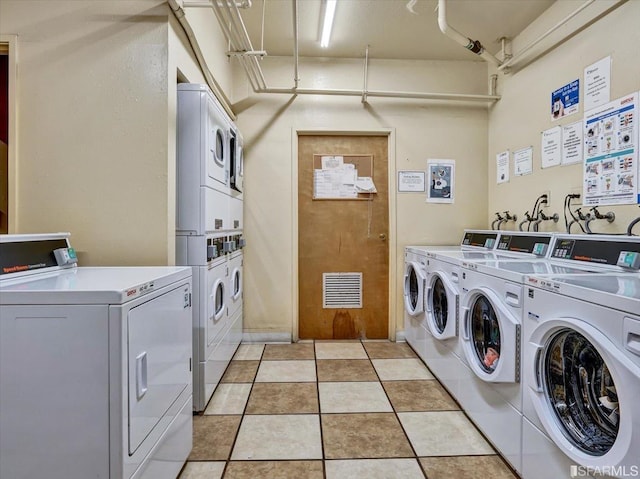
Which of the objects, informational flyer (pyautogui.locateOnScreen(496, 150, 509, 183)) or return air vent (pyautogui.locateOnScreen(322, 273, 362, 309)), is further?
return air vent (pyautogui.locateOnScreen(322, 273, 362, 309))

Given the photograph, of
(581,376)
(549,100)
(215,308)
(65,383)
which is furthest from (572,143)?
(65,383)

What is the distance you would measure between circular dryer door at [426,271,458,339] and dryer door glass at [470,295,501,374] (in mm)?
180

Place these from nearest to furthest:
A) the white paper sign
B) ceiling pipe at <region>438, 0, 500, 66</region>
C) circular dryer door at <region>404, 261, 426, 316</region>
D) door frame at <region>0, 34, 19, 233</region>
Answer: door frame at <region>0, 34, 19, 233</region> < the white paper sign < ceiling pipe at <region>438, 0, 500, 66</region> < circular dryer door at <region>404, 261, 426, 316</region>

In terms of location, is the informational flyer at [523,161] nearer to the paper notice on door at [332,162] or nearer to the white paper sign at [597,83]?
the white paper sign at [597,83]

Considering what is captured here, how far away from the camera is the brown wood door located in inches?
130

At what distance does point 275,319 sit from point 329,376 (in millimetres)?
944

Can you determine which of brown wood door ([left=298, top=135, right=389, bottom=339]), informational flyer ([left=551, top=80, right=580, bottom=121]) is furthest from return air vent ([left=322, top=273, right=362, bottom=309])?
informational flyer ([left=551, top=80, right=580, bottom=121])

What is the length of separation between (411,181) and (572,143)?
1.32 m

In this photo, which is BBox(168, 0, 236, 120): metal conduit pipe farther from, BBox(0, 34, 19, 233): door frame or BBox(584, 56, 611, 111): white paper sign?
BBox(584, 56, 611, 111): white paper sign

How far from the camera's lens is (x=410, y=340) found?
Answer: 309 cm

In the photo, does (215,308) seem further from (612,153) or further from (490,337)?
(612,153)

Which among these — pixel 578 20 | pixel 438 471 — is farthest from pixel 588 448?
pixel 578 20

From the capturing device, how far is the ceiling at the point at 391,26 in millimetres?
2484

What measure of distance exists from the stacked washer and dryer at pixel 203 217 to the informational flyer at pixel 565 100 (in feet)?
7.95
